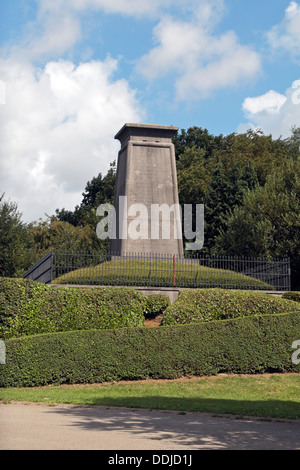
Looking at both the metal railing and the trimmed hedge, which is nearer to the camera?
the trimmed hedge

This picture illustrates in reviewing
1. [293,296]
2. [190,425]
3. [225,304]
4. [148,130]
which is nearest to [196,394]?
[190,425]

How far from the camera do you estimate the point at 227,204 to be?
157 ft

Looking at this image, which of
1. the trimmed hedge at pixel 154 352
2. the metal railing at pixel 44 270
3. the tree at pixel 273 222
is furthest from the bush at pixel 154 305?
the tree at pixel 273 222

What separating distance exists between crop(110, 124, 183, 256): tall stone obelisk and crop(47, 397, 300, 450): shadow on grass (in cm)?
1447

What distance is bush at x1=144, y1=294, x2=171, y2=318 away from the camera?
2050 cm

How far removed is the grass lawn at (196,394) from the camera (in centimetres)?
1235

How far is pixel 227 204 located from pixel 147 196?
21365mm

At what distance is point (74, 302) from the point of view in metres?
18.7

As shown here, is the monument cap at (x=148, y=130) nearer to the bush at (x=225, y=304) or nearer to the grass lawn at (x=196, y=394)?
the bush at (x=225, y=304)
